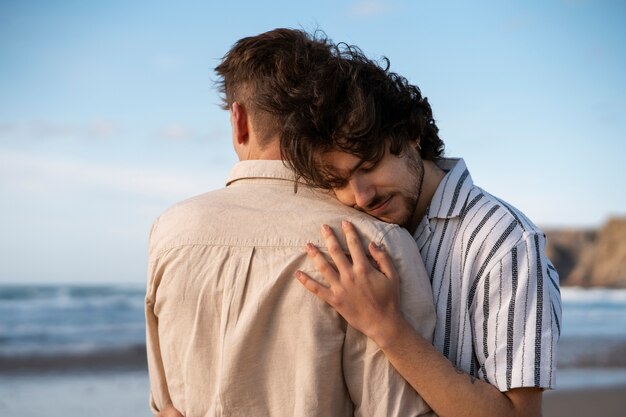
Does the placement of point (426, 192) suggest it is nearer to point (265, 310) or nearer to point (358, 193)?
point (358, 193)

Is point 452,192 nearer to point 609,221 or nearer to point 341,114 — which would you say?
point 341,114

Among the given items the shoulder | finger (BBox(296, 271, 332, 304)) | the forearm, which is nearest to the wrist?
the forearm

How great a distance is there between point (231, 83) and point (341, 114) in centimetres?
37

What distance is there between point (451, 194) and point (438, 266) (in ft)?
0.68

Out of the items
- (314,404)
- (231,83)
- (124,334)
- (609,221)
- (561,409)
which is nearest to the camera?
(314,404)

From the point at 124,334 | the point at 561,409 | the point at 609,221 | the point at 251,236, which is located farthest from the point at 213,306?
the point at 609,221

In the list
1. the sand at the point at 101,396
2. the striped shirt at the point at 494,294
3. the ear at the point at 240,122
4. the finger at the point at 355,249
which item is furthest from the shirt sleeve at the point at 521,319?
the sand at the point at 101,396

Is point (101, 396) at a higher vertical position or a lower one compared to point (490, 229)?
lower

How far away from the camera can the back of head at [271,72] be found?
6.59 ft

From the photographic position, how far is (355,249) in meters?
1.79

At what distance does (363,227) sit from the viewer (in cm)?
183

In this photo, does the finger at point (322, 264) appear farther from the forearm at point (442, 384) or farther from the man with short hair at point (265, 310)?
the forearm at point (442, 384)

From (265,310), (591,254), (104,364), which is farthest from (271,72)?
(591,254)

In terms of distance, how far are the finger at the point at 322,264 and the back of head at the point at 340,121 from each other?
208mm
